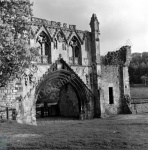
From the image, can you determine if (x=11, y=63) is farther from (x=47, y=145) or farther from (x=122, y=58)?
(x=122, y=58)

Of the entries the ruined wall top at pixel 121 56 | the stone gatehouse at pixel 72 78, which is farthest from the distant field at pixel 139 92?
the stone gatehouse at pixel 72 78

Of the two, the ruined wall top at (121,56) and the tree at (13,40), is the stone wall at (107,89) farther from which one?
the tree at (13,40)

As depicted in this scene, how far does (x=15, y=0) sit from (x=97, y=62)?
1300cm

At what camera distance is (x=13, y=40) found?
11062 millimetres

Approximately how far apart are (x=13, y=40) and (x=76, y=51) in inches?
484

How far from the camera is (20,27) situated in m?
11.8

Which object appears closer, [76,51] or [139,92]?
[76,51]

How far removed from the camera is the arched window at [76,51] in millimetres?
21967

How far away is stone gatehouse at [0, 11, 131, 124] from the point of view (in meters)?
17.8

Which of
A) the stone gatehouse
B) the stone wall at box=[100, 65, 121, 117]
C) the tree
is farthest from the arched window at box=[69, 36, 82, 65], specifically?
the tree

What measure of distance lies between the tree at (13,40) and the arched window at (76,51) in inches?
403

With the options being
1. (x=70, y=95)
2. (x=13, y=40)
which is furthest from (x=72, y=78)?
(x=13, y=40)

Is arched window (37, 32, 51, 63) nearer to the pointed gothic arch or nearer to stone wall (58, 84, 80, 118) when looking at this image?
the pointed gothic arch

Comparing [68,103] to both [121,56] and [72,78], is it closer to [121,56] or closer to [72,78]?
[72,78]
